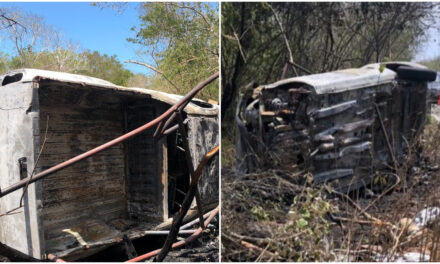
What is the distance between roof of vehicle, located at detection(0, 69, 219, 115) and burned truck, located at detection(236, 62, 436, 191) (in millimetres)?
598

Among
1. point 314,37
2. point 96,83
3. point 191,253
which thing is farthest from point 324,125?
point 96,83

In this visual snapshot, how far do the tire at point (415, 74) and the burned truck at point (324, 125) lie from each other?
0.04m

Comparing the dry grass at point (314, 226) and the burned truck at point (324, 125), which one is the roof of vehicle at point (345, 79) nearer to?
the burned truck at point (324, 125)

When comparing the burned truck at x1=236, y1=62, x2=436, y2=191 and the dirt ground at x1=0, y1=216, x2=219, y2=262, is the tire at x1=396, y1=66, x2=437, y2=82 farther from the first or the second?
the dirt ground at x1=0, y1=216, x2=219, y2=262

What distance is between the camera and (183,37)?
1.98 meters

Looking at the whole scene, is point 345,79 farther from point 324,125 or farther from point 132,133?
point 132,133

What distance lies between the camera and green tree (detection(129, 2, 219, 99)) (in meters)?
1.90

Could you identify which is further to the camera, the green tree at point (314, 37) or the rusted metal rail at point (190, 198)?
the green tree at point (314, 37)

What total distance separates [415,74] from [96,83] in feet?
11.9

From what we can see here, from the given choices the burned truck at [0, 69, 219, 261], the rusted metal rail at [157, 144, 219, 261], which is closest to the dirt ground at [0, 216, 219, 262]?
the burned truck at [0, 69, 219, 261]

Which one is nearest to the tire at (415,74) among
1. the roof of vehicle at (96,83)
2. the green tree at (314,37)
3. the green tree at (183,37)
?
the green tree at (314,37)

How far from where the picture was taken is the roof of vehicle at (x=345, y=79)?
10.6ft

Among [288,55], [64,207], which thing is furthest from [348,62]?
[64,207]

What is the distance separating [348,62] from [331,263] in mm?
2837
